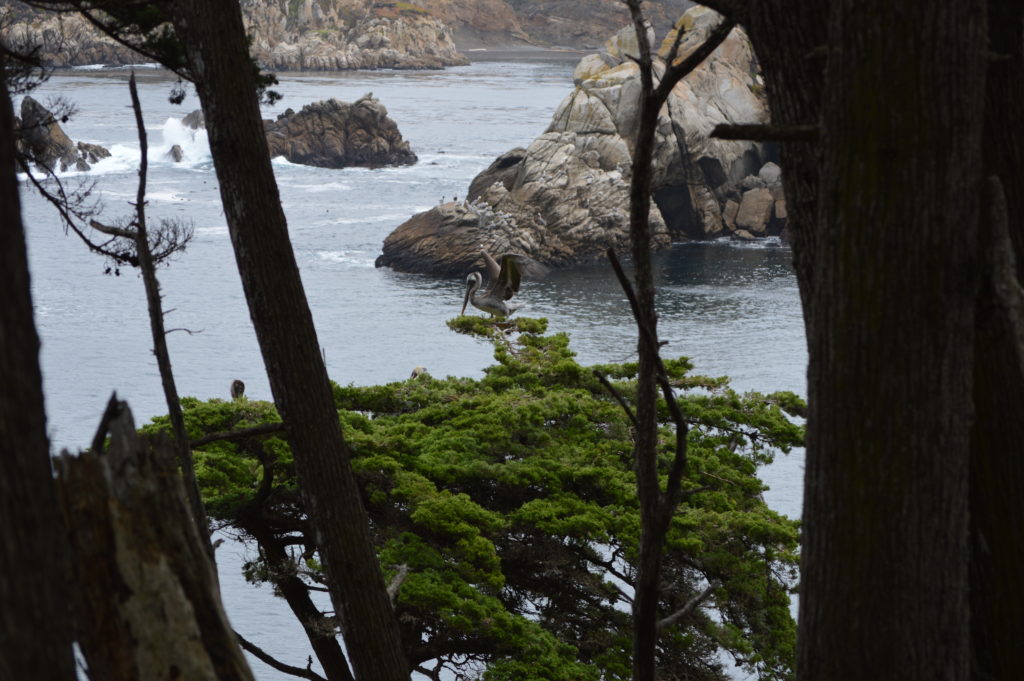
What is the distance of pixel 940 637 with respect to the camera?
2.55 metres

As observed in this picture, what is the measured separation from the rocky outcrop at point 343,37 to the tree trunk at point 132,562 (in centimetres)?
8136

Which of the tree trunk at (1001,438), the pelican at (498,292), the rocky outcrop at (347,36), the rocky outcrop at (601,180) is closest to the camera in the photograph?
the tree trunk at (1001,438)

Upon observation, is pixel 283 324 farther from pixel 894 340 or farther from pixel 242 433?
pixel 894 340

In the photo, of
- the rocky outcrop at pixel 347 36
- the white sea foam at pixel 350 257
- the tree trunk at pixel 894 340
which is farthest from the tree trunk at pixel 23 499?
the rocky outcrop at pixel 347 36

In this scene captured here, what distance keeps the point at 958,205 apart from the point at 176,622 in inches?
76.4

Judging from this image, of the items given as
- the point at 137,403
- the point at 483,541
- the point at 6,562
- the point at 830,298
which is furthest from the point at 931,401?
the point at 137,403

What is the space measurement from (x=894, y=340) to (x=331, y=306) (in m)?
25.0

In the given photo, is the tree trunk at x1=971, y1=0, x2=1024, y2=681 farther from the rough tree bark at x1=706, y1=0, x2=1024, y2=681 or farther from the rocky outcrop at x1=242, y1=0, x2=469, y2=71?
the rocky outcrop at x1=242, y1=0, x2=469, y2=71

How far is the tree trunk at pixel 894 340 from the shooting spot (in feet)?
7.57

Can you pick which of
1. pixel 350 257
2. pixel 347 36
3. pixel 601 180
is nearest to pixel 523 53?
pixel 347 36

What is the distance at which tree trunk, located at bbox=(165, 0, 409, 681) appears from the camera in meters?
4.34

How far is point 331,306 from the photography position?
1054 inches

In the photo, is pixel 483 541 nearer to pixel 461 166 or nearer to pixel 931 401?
pixel 931 401

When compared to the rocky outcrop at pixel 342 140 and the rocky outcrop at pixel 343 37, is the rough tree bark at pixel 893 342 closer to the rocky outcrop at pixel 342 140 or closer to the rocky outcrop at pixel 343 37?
the rocky outcrop at pixel 342 140
